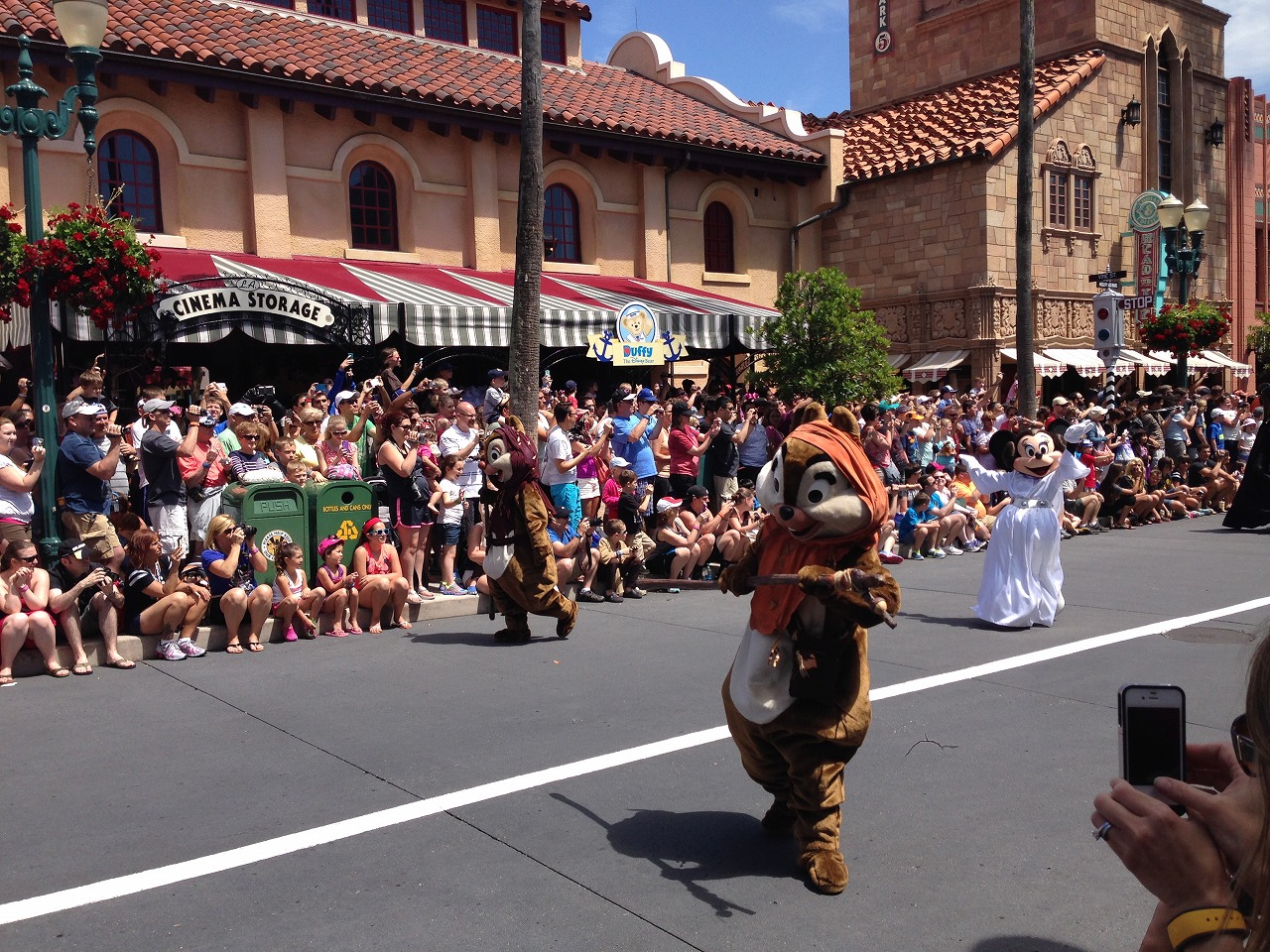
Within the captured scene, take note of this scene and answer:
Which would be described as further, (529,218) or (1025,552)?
(529,218)

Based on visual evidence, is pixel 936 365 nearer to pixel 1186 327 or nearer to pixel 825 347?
pixel 1186 327

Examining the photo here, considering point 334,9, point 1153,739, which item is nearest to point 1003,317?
point 334,9

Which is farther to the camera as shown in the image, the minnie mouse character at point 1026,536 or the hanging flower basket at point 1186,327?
the hanging flower basket at point 1186,327

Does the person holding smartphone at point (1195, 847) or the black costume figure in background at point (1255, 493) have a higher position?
the person holding smartphone at point (1195, 847)

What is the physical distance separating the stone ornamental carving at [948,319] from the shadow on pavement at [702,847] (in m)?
19.9

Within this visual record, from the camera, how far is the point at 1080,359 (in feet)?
79.9

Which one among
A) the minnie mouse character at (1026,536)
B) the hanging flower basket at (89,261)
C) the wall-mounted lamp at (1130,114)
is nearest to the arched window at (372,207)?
the hanging flower basket at (89,261)

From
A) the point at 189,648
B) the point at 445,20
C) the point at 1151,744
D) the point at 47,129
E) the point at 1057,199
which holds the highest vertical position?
the point at 445,20

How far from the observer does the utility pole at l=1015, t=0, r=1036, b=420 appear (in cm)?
1648

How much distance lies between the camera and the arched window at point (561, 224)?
1991cm

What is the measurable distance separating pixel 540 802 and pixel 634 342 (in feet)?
34.8

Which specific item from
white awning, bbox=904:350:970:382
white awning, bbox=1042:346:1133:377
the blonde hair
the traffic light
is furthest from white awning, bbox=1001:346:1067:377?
the blonde hair

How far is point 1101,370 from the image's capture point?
969 inches

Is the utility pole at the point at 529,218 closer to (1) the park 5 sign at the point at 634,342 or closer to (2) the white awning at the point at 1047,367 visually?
(1) the park 5 sign at the point at 634,342
